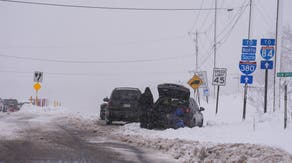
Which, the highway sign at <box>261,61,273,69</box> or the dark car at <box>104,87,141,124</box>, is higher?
the highway sign at <box>261,61,273,69</box>

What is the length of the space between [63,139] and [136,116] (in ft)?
29.8

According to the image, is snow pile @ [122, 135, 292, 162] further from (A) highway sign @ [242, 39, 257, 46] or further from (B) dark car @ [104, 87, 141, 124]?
(A) highway sign @ [242, 39, 257, 46]

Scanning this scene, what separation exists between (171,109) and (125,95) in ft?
14.6

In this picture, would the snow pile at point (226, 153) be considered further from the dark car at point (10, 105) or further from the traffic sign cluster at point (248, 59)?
the dark car at point (10, 105)

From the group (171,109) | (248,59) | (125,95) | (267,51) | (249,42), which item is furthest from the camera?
(125,95)

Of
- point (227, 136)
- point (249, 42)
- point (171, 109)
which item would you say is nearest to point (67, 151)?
point (227, 136)

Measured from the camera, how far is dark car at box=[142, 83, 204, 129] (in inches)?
815

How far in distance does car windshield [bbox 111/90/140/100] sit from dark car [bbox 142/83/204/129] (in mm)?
3618

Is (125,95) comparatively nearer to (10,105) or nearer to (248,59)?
(248,59)

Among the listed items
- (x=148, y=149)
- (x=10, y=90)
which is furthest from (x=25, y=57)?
(x=148, y=149)

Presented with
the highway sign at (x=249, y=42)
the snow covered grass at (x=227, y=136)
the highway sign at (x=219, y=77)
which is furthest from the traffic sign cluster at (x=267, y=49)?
the highway sign at (x=219, y=77)

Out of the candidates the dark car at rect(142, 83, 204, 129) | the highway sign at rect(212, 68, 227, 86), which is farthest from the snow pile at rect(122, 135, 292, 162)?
the highway sign at rect(212, 68, 227, 86)

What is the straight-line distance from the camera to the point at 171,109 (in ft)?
68.1

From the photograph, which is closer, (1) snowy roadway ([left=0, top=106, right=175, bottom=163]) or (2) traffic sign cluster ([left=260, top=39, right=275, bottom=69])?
(1) snowy roadway ([left=0, top=106, right=175, bottom=163])
